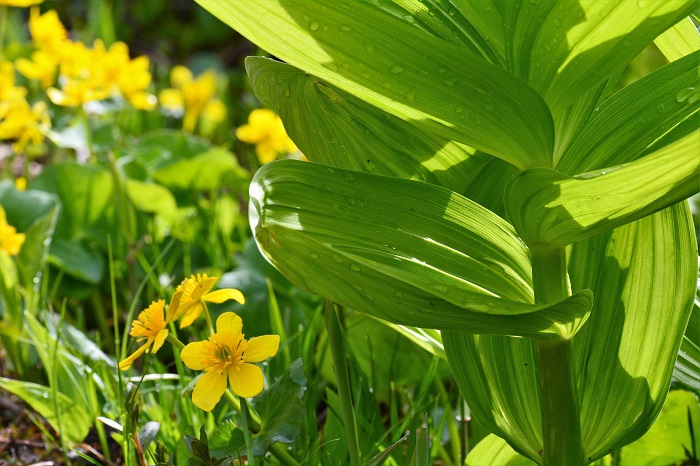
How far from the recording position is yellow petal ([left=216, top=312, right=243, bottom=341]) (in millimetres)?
888

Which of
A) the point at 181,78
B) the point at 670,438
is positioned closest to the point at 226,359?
the point at 670,438

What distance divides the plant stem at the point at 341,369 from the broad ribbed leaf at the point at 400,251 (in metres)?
0.12

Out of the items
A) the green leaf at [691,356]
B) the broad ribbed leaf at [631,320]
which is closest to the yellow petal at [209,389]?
the broad ribbed leaf at [631,320]

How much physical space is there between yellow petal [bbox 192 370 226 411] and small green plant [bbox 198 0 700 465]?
165 mm

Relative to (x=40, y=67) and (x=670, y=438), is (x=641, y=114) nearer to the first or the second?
(x=670, y=438)

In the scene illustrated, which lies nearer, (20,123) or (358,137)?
(358,137)

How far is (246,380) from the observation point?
87 centimetres

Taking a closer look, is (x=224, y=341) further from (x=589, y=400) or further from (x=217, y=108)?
(x=217, y=108)

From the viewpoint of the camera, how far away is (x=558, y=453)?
89cm

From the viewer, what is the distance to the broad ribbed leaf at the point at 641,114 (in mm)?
816

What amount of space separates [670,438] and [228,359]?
68cm

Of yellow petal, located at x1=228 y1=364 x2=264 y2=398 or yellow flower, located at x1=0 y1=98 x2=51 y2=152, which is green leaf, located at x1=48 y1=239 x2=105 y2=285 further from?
yellow petal, located at x1=228 y1=364 x2=264 y2=398

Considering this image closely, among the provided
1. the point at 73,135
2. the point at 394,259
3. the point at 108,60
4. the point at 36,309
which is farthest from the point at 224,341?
the point at 73,135

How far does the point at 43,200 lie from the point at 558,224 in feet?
4.82
